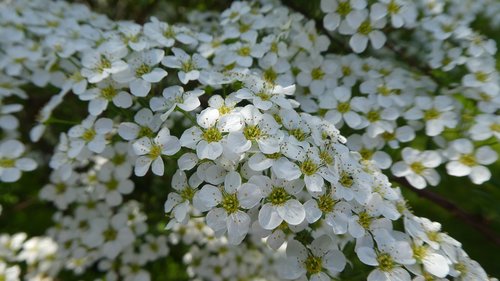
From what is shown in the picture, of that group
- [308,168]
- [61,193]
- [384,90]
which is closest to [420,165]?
[384,90]

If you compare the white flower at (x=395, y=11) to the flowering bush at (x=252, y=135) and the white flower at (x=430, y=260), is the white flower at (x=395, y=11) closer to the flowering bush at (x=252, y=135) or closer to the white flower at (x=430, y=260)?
the flowering bush at (x=252, y=135)

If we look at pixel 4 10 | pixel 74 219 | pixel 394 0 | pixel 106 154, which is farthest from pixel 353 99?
pixel 4 10

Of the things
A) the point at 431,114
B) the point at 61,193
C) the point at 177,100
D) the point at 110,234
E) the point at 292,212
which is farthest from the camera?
the point at 61,193

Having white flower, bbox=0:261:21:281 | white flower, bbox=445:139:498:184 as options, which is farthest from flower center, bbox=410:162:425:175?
white flower, bbox=0:261:21:281

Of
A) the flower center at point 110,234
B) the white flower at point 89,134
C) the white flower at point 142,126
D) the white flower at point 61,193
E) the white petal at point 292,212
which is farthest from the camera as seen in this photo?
the white flower at point 61,193

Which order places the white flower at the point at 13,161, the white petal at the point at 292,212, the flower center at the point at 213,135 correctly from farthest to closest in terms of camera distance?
1. the white flower at the point at 13,161
2. the flower center at the point at 213,135
3. the white petal at the point at 292,212

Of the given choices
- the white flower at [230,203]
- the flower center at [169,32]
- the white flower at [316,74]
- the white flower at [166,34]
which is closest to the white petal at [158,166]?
the white flower at [230,203]

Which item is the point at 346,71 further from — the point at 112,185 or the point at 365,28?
the point at 112,185
